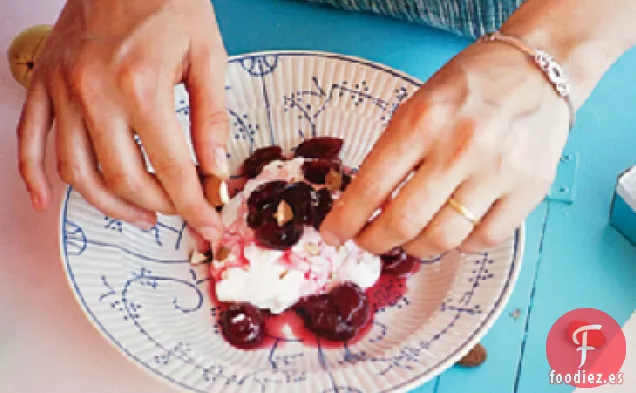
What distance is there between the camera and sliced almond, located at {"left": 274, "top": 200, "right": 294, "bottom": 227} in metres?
0.83

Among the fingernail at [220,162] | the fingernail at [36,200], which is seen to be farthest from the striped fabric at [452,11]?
the fingernail at [36,200]

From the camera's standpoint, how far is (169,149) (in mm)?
668

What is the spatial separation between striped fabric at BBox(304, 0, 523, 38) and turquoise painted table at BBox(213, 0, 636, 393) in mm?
25

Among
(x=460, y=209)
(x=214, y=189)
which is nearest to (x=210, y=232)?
(x=214, y=189)

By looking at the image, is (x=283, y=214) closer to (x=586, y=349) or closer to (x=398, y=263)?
(x=398, y=263)

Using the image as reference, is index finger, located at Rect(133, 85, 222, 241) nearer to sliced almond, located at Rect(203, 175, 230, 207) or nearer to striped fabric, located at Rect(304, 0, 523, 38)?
sliced almond, located at Rect(203, 175, 230, 207)

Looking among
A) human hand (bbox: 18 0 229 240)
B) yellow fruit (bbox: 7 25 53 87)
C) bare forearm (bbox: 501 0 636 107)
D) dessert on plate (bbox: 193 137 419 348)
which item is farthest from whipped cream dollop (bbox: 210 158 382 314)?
yellow fruit (bbox: 7 25 53 87)

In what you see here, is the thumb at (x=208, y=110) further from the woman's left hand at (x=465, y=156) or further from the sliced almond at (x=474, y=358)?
the sliced almond at (x=474, y=358)

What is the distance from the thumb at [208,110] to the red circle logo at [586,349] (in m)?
0.46

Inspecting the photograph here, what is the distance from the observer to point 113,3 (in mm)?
717

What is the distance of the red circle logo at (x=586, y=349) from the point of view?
2.54ft

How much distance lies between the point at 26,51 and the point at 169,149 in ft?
1.60

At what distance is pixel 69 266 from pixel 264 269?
239 mm

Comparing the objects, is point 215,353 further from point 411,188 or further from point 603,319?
point 603,319
